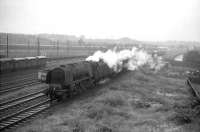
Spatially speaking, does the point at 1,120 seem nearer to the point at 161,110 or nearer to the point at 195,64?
the point at 161,110

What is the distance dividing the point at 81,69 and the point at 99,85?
4.99 meters

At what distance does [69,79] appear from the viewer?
16.9 m

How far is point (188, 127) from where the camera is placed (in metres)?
11.8

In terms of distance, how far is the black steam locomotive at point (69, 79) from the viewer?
1648 cm

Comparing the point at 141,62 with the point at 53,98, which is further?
the point at 141,62

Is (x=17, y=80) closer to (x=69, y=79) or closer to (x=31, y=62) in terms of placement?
(x=31, y=62)

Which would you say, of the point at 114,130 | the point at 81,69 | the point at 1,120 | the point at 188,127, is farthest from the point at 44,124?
the point at 188,127

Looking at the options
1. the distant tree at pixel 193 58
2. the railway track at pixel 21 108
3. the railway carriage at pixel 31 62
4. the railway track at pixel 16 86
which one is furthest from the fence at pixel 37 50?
the distant tree at pixel 193 58

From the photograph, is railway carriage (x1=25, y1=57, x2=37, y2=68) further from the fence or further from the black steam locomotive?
the black steam locomotive

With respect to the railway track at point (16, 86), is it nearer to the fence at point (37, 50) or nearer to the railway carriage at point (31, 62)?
the railway carriage at point (31, 62)

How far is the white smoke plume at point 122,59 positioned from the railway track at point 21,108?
8.00m

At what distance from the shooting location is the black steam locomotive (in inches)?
649

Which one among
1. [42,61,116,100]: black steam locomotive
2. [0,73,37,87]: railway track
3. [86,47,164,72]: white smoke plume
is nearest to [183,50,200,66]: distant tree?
[86,47,164,72]: white smoke plume

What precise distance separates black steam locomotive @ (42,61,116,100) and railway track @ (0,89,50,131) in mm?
1231
